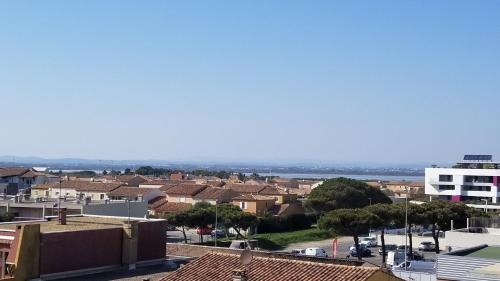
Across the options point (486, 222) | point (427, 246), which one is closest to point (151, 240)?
point (486, 222)

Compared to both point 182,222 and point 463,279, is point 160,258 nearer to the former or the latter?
point 463,279

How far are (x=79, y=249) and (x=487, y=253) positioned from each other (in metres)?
15.5

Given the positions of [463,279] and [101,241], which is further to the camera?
[101,241]

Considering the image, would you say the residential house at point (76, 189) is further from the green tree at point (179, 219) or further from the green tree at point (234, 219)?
the green tree at point (179, 219)

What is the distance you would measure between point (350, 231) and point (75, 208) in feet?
64.5

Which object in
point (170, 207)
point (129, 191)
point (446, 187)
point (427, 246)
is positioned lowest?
point (427, 246)

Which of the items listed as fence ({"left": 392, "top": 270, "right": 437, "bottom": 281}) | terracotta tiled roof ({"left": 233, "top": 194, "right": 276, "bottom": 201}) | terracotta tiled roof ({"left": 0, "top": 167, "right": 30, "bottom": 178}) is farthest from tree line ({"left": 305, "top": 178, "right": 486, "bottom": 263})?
terracotta tiled roof ({"left": 0, "top": 167, "right": 30, "bottom": 178})

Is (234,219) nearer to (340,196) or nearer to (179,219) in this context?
(179,219)

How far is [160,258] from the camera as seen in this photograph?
33.0 meters

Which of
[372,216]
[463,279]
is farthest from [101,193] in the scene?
[463,279]

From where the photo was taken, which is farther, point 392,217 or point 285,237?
point 285,237

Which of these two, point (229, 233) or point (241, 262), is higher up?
point (241, 262)

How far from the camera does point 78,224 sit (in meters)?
33.1

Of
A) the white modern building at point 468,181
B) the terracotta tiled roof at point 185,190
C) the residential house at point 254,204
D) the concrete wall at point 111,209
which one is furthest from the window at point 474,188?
the concrete wall at point 111,209
